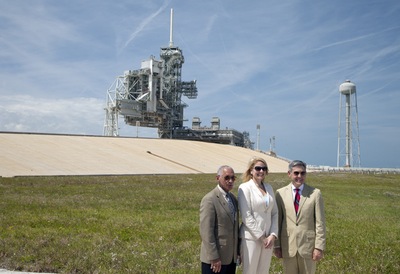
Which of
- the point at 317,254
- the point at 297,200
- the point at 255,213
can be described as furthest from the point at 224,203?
the point at 317,254

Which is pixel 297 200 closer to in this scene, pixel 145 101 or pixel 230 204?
pixel 230 204

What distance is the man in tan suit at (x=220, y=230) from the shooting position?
201 inches

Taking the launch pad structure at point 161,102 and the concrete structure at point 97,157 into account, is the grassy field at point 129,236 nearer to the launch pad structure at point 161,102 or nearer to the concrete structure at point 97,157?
the concrete structure at point 97,157

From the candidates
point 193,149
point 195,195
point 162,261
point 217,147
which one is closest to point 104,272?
point 162,261

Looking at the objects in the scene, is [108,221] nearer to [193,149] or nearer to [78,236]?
[78,236]

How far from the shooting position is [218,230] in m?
5.23

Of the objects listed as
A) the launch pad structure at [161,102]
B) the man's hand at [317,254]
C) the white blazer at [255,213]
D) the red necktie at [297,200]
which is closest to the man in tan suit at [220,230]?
the white blazer at [255,213]

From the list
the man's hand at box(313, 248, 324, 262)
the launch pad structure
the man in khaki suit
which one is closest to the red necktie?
the man in khaki suit

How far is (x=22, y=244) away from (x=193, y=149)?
5019 cm

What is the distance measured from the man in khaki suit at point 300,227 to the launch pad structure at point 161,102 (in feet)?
215

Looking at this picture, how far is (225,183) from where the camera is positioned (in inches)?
211

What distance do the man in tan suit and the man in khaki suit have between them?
2.71ft

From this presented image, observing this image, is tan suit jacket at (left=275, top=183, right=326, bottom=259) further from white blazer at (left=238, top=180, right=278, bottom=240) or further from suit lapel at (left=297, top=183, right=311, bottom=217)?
white blazer at (left=238, top=180, right=278, bottom=240)

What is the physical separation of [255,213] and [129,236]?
18.6ft
